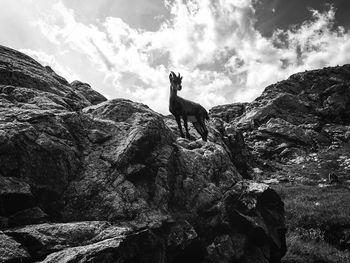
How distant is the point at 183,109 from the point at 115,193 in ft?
30.7

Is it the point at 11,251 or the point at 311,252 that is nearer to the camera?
the point at 11,251

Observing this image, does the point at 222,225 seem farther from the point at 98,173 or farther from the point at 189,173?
the point at 98,173

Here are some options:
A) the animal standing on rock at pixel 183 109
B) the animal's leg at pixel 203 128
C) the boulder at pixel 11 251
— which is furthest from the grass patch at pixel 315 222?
the boulder at pixel 11 251

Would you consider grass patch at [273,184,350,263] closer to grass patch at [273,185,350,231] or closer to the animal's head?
grass patch at [273,185,350,231]

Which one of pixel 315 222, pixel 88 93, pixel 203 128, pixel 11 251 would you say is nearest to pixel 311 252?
pixel 315 222

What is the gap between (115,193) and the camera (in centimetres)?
1083

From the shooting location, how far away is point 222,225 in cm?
1288

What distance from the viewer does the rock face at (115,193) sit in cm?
859

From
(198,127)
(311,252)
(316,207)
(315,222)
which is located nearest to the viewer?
(311,252)

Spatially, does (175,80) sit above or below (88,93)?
below

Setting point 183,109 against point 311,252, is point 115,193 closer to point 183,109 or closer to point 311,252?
point 183,109

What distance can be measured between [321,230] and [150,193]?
1427cm

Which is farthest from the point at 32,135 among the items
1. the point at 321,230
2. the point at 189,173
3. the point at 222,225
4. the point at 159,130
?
the point at 321,230

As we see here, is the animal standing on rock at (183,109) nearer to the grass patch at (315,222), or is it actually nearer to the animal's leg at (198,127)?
the animal's leg at (198,127)
